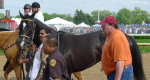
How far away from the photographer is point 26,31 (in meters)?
5.69

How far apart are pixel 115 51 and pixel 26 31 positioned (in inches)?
97.8

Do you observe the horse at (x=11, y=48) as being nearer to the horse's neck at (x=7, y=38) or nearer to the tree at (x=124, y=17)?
the horse's neck at (x=7, y=38)

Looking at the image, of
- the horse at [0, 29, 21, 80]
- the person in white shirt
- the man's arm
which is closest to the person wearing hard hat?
the person in white shirt

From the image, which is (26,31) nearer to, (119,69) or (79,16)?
(119,69)

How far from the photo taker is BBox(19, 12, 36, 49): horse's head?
5602 mm

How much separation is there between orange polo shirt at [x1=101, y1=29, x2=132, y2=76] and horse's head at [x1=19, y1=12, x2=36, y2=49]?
2134 millimetres

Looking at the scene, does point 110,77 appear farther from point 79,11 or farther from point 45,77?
point 79,11

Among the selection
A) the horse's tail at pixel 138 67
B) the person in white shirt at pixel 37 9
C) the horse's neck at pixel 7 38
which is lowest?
the horse's tail at pixel 138 67

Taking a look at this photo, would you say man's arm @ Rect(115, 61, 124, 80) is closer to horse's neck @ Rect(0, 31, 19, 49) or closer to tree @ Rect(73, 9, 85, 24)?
horse's neck @ Rect(0, 31, 19, 49)

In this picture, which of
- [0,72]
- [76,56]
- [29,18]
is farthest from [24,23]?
[0,72]

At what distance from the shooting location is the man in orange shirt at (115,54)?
374 cm

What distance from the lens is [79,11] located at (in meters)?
77.2

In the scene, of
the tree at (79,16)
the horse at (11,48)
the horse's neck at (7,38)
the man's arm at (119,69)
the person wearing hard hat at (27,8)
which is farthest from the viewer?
the tree at (79,16)

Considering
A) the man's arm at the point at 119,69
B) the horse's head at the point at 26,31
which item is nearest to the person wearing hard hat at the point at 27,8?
the horse's head at the point at 26,31
